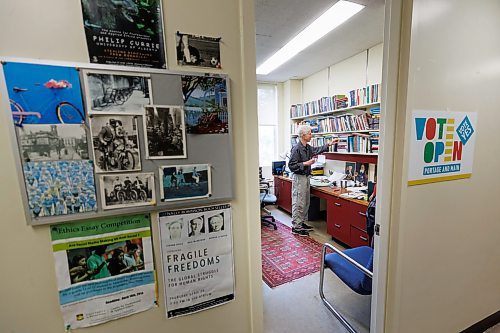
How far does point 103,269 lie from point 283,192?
3.90 m

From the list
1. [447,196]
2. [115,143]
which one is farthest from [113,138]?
[447,196]

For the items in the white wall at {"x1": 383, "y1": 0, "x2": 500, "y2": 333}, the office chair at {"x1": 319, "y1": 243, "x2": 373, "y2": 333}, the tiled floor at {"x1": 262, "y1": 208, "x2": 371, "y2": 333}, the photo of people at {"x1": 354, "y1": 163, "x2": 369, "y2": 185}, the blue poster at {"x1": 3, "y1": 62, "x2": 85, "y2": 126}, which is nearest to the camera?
the blue poster at {"x1": 3, "y1": 62, "x2": 85, "y2": 126}

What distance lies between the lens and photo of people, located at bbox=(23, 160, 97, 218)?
2.21 ft

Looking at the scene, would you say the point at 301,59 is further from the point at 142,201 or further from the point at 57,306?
the point at 57,306

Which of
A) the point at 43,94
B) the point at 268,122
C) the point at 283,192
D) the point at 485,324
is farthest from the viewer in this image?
the point at 268,122

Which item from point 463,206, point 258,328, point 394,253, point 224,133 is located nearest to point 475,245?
point 463,206

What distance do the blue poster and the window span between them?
4378mm

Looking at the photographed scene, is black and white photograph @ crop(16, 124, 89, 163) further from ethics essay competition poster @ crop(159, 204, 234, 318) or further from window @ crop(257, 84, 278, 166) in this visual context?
window @ crop(257, 84, 278, 166)

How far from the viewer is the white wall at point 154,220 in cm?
64

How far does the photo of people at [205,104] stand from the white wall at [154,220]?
56 mm

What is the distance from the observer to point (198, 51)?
32.0 inches

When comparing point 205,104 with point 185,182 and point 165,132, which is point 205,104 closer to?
point 165,132

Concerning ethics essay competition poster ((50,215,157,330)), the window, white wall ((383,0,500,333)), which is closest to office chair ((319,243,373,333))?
white wall ((383,0,500,333))

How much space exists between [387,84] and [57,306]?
172 centimetres
